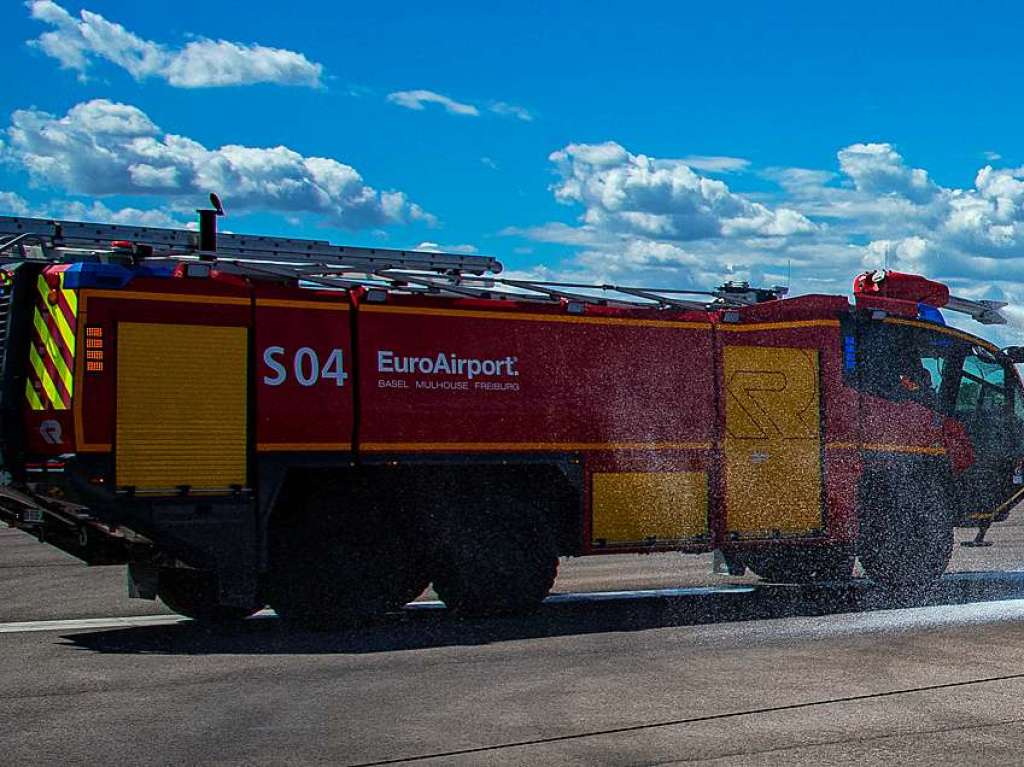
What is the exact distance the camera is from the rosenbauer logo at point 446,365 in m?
11.0

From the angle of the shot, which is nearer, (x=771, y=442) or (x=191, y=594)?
(x=191, y=594)

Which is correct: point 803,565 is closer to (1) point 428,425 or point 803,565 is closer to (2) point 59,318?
(1) point 428,425

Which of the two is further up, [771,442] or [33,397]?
[33,397]

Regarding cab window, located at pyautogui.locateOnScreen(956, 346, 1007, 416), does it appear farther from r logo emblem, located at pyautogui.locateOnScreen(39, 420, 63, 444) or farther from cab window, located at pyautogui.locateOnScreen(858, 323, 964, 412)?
r logo emblem, located at pyautogui.locateOnScreen(39, 420, 63, 444)

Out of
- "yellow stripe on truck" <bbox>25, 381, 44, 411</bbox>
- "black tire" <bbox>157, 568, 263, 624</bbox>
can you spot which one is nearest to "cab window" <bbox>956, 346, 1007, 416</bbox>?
"black tire" <bbox>157, 568, 263, 624</bbox>

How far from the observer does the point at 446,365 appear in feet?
37.0

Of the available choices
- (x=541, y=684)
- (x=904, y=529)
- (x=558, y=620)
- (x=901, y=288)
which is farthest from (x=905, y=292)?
(x=541, y=684)

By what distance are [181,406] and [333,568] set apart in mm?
1757

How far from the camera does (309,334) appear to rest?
35.1ft

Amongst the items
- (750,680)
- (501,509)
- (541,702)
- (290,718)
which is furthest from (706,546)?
(290,718)

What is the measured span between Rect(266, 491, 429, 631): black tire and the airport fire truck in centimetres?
2

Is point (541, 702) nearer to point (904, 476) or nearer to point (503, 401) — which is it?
point (503, 401)

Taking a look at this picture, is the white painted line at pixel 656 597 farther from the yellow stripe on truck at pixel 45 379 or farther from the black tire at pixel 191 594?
the yellow stripe on truck at pixel 45 379

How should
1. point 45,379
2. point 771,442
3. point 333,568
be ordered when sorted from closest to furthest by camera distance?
1. point 45,379
2. point 333,568
3. point 771,442
